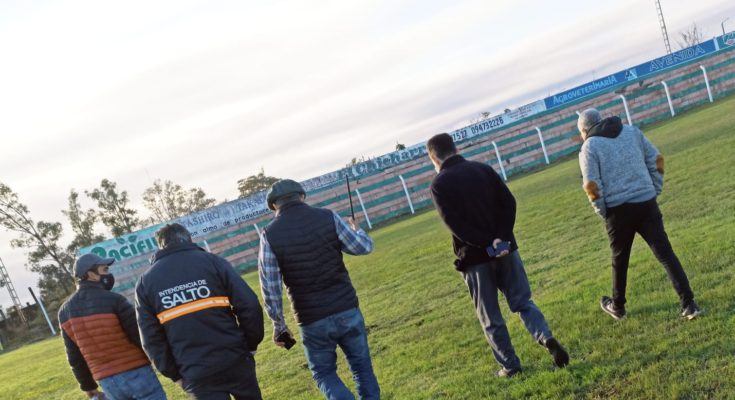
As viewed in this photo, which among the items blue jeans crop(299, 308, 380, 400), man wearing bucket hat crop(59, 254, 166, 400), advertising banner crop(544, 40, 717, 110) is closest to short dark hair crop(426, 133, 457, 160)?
blue jeans crop(299, 308, 380, 400)

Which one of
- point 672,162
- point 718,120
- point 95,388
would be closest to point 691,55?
point 718,120

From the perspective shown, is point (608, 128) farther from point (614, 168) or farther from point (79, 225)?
point (79, 225)

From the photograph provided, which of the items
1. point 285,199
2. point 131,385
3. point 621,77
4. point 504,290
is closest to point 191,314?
point 285,199

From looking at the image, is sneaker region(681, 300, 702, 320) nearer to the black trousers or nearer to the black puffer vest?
the black trousers

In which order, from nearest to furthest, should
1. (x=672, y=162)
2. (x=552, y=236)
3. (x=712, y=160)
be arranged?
(x=552, y=236) < (x=712, y=160) < (x=672, y=162)

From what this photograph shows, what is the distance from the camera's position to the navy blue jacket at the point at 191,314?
3.50 meters

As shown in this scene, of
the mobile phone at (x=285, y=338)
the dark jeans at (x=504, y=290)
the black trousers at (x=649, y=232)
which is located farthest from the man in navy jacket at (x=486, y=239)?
the mobile phone at (x=285, y=338)

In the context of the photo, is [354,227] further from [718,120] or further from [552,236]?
[718,120]

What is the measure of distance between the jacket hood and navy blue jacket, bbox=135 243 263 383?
10.0 feet

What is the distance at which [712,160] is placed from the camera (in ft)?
38.9

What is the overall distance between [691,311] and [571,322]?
3.44 feet

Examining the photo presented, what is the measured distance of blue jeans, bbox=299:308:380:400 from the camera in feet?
13.1

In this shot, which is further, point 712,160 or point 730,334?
point 712,160

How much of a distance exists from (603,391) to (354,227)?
2.07 metres
